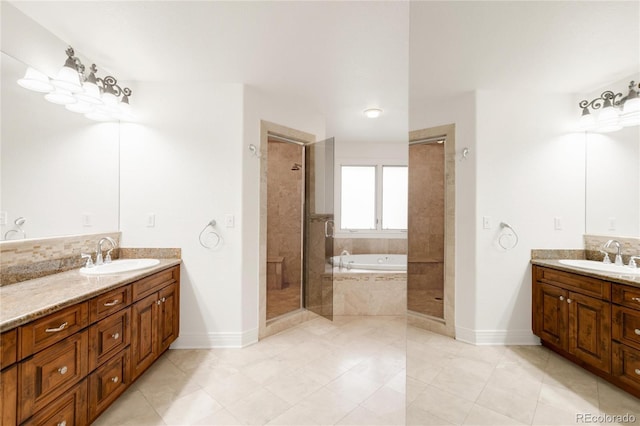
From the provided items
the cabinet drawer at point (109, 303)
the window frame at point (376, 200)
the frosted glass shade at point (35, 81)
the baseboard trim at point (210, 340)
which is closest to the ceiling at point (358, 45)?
the frosted glass shade at point (35, 81)

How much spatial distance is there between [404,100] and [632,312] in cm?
226

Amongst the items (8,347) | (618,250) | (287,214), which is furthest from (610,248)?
(287,214)

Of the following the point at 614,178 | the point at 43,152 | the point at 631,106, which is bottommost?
the point at 614,178

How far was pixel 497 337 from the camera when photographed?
2.06ft

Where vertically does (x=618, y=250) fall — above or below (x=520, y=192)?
below

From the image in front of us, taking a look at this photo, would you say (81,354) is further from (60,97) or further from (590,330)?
(590,330)

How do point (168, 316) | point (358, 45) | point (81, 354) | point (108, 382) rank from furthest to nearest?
point (168, 316)
point (358, 45)
point (108, 382)
point (81, 354)

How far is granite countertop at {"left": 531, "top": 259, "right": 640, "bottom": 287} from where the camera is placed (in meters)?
0.51

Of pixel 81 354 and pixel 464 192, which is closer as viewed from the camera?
pixel 464 192

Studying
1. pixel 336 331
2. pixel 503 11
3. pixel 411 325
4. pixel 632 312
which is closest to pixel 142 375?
pixel 336 331

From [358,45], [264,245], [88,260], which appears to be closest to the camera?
[358,45]

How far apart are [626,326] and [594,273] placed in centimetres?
11

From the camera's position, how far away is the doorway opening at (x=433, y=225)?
0.64m

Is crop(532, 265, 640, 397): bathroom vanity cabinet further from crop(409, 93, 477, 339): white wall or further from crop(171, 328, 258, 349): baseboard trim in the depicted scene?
crop(171, 328, 258, 349): baseboard trim
